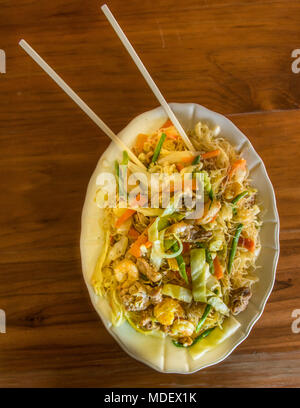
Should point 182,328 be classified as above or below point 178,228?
below

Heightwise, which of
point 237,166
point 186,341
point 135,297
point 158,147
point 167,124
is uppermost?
point 167,124

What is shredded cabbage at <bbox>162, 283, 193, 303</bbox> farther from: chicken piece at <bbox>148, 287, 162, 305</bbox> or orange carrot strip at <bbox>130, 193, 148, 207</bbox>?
orange carrot strip at <bbox>130, 193, 148, 207</bbox>

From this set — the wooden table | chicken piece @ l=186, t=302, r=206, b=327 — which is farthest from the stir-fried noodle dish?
the wooden table

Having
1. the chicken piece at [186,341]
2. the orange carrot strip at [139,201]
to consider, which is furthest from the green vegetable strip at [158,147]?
the chicken piece at [186,341]

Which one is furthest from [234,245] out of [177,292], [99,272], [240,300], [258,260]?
[99,272]

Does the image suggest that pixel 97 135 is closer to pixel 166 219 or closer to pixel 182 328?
pixel 166 219

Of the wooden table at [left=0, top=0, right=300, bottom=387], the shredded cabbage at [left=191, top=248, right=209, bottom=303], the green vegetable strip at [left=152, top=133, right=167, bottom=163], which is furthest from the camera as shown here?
the wooden table at [left=0, top=0, right=300, bottom=387]
